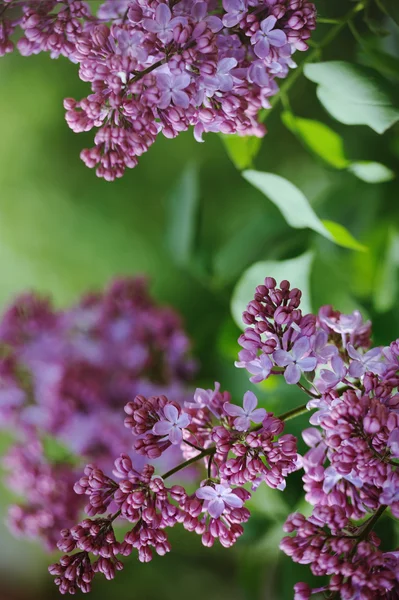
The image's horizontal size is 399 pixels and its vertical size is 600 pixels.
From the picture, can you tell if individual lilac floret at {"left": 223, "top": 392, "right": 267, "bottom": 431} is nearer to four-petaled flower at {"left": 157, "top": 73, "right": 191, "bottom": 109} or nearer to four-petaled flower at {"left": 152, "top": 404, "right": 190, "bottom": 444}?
four-petaled flower at {"left": 152, "top": 404, "right": 190, "bottom": 444}

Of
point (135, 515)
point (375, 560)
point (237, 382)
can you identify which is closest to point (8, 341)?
point (237, 382)

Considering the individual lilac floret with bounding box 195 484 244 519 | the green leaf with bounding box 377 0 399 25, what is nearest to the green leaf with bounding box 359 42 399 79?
the green leaf with bounding box 377 0 399 25

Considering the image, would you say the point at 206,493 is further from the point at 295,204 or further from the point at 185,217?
the point at 185,217

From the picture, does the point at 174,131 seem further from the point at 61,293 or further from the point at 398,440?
the point at 61,293

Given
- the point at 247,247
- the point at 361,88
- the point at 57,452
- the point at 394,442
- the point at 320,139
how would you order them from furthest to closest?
the point at 57,452, the point at 247,247, the point at 320,139, the point at 361,88, the point at 394,442

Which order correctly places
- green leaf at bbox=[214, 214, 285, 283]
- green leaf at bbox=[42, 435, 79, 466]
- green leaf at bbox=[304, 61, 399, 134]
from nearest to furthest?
green leaf at bbox=[304, 61, 399, 134]
green leaf at bbox=[214, 214, 285, 283]
green leaf at bbox=[42, 435, 79, 466]

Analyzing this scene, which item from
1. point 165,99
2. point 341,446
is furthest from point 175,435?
point 165,99
